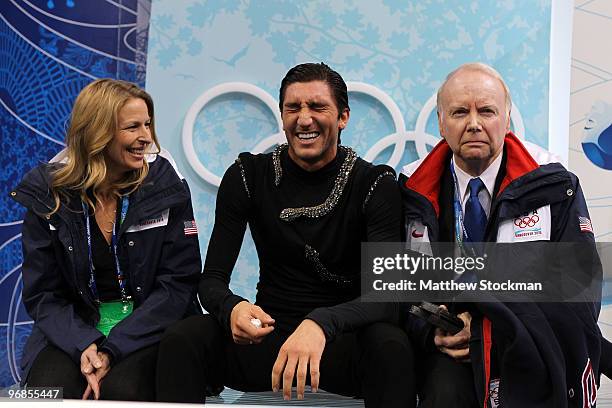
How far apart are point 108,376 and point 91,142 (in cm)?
56

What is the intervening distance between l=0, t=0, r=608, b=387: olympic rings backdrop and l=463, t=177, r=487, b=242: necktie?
60 cm

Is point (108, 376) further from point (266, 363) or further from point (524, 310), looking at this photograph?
point (524, 310)

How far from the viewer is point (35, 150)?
2527 millimetres

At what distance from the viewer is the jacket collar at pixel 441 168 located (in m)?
1.79

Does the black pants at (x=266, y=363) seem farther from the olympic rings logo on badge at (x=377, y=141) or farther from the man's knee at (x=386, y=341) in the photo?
the olympic rings logo on badge at (x=377, y=141)

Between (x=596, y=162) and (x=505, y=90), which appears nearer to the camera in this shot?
(x=505, y=90)

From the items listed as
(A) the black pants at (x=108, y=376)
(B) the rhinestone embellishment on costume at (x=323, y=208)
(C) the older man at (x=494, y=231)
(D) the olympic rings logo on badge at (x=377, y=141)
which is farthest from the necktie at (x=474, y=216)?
(A) the black pants at (x=108, y=376)

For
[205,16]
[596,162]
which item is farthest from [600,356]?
[205,16]

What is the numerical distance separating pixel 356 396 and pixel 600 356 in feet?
1.81

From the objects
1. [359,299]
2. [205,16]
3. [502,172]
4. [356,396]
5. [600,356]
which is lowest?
[356,396]

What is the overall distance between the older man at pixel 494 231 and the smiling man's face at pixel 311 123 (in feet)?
0.70

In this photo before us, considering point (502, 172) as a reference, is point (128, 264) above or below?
Result: below

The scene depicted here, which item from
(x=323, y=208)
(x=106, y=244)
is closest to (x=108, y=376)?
(x=106, y=244)

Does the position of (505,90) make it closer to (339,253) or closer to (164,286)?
(339,253)
